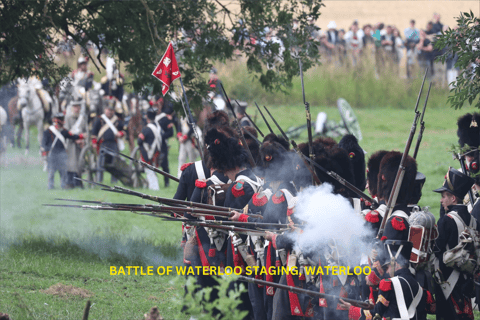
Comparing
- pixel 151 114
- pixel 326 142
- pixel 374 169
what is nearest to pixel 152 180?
pixel 151 114

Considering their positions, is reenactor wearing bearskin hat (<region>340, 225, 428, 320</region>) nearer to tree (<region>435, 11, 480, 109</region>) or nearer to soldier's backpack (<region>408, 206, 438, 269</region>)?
soldier's backpack (<region>408, 206, 438, 269</region>)

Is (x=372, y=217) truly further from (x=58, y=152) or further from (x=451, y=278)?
(x=58, y=152)

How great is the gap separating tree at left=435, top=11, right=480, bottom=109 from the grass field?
313 cm

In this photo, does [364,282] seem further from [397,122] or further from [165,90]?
[397,122]

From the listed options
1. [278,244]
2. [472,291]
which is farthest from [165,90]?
[472,291]

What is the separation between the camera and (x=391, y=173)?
5.41 meters

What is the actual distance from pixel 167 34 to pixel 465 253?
216 inches

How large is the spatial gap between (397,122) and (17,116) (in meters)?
13.1

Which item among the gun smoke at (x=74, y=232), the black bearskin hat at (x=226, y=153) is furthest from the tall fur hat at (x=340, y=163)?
the gun smoke at (x=74, y=232)

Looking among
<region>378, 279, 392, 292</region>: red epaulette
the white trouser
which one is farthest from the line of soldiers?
the white trouser

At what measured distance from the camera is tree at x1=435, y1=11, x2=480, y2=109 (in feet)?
19.0

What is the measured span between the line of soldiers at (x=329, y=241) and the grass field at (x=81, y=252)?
0.82 meters

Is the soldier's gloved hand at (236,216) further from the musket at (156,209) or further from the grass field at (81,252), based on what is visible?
the grass field at (81,252)

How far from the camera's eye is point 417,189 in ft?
18.3
